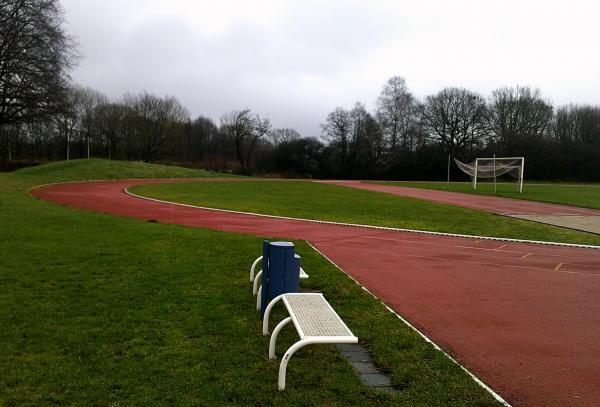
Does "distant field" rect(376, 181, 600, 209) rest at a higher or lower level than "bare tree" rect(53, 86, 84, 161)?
lower

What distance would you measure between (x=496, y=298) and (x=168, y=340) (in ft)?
16.3

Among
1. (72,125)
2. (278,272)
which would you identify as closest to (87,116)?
(72,125)

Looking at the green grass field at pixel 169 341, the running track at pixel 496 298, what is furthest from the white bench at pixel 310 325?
the running track at pixel 496 298

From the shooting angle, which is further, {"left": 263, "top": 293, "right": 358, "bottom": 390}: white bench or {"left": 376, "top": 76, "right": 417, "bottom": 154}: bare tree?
{"left": 376, "top": 76, "right": 417, "bottom": 154}: bare tree

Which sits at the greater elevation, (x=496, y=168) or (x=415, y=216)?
(x=496, y=168)

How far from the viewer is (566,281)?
857cm

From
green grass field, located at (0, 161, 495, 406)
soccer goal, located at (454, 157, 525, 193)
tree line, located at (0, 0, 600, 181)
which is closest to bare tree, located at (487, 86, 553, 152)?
tree line, located at (0, 0, 600, 181)

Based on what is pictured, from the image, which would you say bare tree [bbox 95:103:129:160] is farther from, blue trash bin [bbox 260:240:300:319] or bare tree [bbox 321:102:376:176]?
blue trash bin [bbox 260:240:300:319]

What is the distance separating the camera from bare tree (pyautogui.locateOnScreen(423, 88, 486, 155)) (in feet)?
237

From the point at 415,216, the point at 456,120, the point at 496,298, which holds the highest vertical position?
the point at 456,120

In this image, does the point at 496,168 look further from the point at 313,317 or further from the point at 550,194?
the point at 313,317

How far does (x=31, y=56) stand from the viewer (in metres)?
35.2

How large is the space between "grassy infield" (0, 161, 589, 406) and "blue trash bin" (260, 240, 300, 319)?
1.20 feet

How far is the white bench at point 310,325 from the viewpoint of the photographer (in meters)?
3.86
